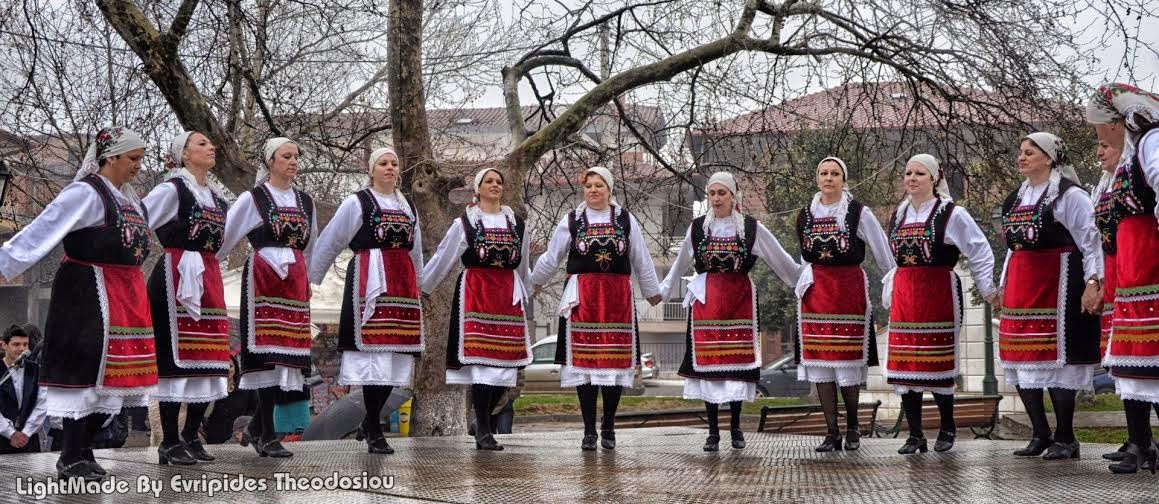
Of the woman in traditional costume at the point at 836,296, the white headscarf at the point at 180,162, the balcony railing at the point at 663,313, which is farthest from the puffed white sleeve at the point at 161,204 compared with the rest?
the balcony railing at the point at 663,313

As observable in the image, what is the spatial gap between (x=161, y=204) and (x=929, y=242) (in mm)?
4427

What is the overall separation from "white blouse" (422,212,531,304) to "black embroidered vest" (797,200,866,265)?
6.16 feet

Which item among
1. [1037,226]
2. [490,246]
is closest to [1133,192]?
[1037,226]

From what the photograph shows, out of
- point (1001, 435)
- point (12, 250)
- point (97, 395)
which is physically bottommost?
point (1001, 435)

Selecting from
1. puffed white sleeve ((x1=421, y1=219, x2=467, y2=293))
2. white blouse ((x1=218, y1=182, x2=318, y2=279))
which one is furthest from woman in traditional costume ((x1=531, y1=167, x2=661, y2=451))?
white blouse ((x1=218, y1=182, x2=318, y2=279))

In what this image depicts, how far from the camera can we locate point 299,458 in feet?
22.2

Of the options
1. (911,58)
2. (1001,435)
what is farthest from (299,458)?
(1001,435)

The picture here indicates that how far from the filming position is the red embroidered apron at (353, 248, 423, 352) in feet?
23.9

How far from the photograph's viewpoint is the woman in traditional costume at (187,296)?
630cm

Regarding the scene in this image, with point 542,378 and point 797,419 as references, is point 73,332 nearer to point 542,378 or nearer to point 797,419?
point 797,419

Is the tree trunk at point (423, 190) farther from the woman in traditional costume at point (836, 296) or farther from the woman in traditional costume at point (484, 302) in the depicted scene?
the woman in traditional costume at point (836, 296)

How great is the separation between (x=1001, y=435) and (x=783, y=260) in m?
10.0

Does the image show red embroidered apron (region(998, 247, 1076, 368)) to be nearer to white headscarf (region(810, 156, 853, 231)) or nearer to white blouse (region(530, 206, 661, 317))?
white headscarf (region(810, 156, 853, 231))

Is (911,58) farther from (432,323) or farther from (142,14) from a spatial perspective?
(142,14)
